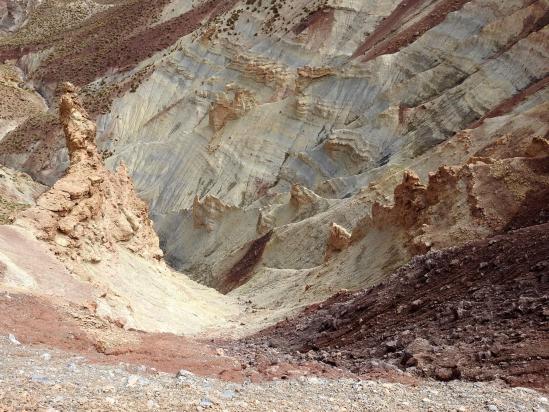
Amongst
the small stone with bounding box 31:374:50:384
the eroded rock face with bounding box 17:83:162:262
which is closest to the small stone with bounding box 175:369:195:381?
the small stone with bounding box 31:374:50:384

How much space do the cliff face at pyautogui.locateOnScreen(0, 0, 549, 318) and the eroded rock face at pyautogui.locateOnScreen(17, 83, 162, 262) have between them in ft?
0.26

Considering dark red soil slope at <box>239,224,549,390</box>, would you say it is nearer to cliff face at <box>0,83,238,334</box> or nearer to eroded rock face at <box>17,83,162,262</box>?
cliff face at <box>0,83,238,334</box>

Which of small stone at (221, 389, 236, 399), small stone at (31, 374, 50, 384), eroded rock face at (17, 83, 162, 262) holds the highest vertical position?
eroded rock face at (17, 83, 162, 262)

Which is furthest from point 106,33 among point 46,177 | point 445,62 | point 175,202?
point 445,62

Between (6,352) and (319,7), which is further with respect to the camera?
(319,7)

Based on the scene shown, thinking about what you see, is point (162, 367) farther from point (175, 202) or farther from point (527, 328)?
point (175, 202)

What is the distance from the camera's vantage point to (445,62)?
119ft

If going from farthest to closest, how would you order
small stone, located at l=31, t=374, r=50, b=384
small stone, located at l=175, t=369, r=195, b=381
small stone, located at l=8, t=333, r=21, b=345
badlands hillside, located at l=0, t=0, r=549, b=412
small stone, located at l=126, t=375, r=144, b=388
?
small stone, located at l=8, t=333, r=21, b=345, badlands hillside, located at l=0, t=0, r=549, b=412, small stone, located at l=175, t=369, r=195, b=381, small stone, located at l=126, t=375, r=144, b=388, small stone, located at l=31, t=374, r=50, b=384

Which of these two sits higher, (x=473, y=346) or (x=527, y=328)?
(x=527, y=328)

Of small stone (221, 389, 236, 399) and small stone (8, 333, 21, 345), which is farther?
small stone (8, 333, 21, 345)

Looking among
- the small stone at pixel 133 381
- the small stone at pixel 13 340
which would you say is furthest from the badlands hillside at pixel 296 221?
the small stone at pixel 13 340

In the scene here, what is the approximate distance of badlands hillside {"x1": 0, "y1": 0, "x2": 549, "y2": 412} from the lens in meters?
9.59

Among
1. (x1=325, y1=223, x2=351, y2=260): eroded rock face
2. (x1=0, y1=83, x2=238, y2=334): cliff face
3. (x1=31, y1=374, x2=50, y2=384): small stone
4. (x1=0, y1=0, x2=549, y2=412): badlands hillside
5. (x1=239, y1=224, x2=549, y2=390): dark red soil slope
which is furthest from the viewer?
(x1=325, y1=223, x2=351, y2=260): eroded rock face

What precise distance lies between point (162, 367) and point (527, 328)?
19.6 ft
